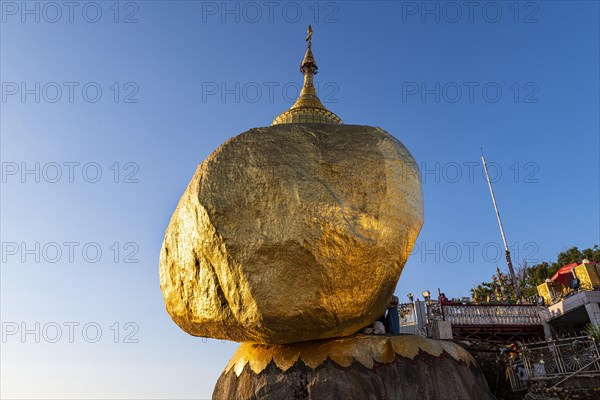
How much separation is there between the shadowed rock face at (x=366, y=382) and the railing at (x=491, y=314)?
7.96 m

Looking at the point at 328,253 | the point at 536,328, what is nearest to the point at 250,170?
the point at 328,253

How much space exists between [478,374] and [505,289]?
2730 cm

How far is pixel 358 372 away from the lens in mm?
6078

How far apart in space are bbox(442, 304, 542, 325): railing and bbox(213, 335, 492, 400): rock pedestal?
769cm

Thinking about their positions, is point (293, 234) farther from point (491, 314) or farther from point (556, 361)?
point (491, 314)

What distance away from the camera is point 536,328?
14664mm

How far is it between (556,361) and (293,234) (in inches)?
341

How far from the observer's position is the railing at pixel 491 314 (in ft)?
46.7

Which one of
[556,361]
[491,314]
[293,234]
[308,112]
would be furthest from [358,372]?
[491,314]

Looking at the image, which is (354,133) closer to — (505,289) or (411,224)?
(411,224)

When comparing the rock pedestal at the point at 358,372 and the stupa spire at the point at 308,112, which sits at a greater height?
the stupa spire at the point at 308,112

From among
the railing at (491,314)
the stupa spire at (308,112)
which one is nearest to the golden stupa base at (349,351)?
the stupa spire at (308,112)

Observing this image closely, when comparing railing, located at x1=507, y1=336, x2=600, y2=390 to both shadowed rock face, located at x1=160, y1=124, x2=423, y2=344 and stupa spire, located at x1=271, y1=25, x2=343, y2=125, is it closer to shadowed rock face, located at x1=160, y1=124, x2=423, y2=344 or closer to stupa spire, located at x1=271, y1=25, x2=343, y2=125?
shadowed rock face, located at x1=160, y1=124, x2=423, y2=344

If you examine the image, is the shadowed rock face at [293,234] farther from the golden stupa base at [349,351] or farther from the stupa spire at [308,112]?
the stupa spire at [308,112]
